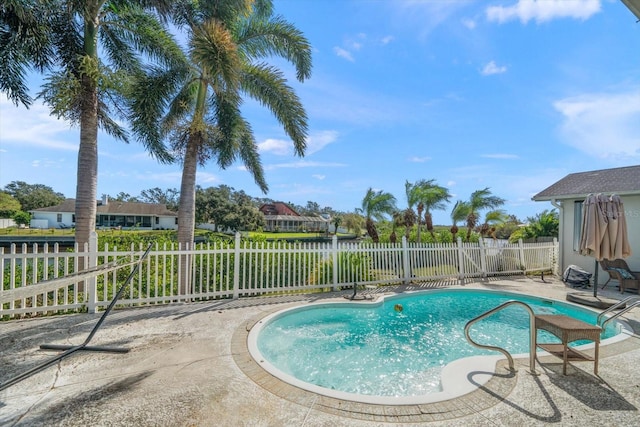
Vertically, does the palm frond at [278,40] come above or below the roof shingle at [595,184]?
above

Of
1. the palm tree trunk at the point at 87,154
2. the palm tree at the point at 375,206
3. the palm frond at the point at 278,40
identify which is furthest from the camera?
the palm tree at the point at 375,206

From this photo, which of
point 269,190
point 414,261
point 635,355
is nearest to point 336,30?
point 269,190

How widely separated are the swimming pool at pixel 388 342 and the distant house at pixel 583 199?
448 centimetres

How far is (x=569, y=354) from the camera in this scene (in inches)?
142

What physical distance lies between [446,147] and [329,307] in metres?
13.9

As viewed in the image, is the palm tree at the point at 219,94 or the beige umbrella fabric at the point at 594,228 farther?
the palm tree at the point at 219,94

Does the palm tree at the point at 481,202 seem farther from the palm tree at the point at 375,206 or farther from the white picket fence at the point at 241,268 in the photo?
the white picket fence at the point at 241,268

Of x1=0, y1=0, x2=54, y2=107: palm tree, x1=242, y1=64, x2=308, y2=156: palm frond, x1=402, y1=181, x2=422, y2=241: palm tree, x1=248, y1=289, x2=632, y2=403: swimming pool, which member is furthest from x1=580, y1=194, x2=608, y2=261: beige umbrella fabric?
x1=0, y1=0, x2=54, y2=107: palm tree

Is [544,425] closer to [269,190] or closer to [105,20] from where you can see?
[269,190]

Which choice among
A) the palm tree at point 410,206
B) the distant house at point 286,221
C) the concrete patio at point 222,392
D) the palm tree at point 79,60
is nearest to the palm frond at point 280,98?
the palm tree at point 79,60

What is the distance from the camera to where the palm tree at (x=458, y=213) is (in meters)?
17.8

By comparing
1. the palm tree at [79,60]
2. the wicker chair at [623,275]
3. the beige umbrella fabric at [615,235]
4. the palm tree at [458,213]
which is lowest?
the wicker chair at [623,275]

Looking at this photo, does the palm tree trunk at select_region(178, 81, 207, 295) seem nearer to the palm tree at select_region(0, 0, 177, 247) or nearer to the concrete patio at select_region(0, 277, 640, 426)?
the palm tree at select_region(0, 0, 177, 247)

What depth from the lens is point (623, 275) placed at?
8.23 m
